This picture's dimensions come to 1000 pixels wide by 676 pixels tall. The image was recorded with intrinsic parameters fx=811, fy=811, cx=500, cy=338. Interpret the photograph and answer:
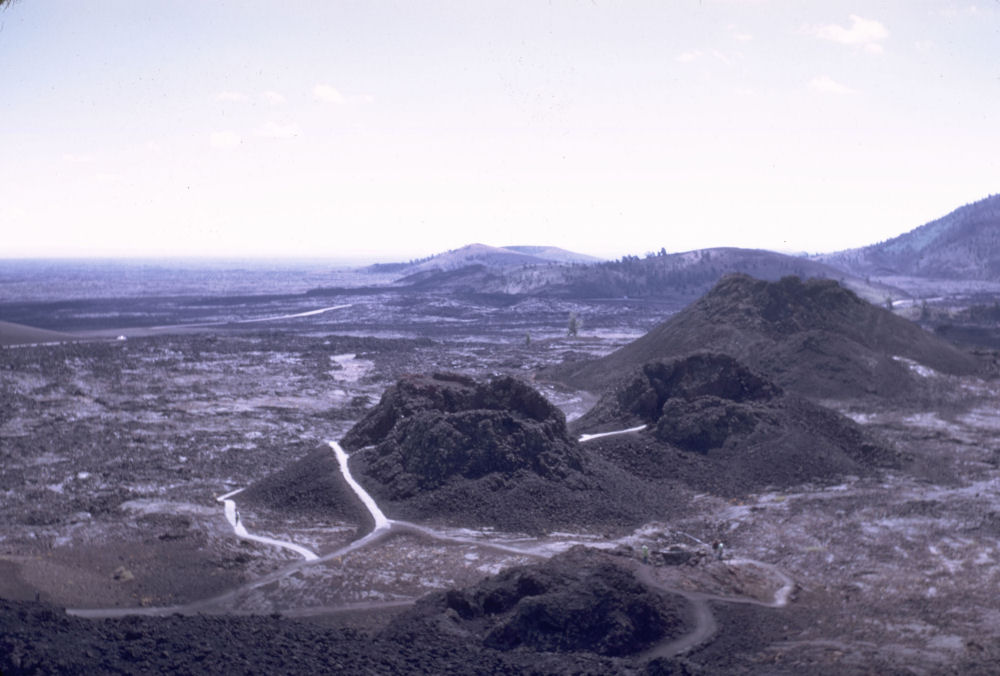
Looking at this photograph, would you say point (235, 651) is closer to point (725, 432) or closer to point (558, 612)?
point (558, 612)

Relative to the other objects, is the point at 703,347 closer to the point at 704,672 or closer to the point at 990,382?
the point at 990,382

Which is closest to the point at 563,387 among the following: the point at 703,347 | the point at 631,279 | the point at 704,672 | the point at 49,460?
the point at 703,347

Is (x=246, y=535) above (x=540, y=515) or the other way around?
the other way around

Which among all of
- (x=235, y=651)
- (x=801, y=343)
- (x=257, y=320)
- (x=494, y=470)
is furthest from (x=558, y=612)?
(x=257, y=320)

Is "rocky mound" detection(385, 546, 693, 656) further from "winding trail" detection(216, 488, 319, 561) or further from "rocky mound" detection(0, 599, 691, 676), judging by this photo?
"winding trail" detection(216, 488, 319, 561)

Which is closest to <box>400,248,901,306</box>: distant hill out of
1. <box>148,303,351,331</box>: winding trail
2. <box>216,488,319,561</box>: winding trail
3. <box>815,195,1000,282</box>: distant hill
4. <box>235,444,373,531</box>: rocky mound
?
<box>148,303,351,331</box>: winding trail

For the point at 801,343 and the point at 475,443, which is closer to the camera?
the point at 475,443
